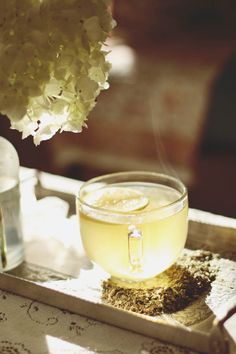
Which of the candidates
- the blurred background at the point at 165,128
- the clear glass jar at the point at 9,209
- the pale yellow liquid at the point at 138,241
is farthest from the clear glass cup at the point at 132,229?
the blurred background at the point at 165,128

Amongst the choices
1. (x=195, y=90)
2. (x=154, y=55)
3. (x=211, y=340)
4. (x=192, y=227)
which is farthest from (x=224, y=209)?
(x=211, y=340)

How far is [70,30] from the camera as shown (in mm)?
771

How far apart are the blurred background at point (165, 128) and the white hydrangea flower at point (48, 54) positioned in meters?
1.58

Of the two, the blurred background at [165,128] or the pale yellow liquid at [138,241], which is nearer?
the pale yellow liquid at [138,241]

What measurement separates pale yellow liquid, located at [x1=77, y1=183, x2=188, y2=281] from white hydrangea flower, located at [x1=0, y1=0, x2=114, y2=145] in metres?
0.19

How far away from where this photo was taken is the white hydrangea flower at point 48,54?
2.48ft

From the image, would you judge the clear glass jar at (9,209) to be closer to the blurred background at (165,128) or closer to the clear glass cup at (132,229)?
the clear glass cup at (132,229)

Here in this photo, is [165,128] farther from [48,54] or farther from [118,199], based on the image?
[48,54]

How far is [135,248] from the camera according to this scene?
2.97 feet

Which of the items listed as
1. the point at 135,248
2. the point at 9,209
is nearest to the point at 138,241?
the point at 135,248

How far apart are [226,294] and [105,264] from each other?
0.19 meters

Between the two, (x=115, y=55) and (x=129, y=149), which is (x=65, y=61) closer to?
(x=129, y=149)

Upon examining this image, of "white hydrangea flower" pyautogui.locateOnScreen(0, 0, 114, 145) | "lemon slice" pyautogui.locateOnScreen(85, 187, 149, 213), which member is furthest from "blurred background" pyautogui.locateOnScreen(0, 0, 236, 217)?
"white hydrangea flower" pyautogui.locateOnScreen(0, 0, 114, 145)

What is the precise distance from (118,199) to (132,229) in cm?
8
